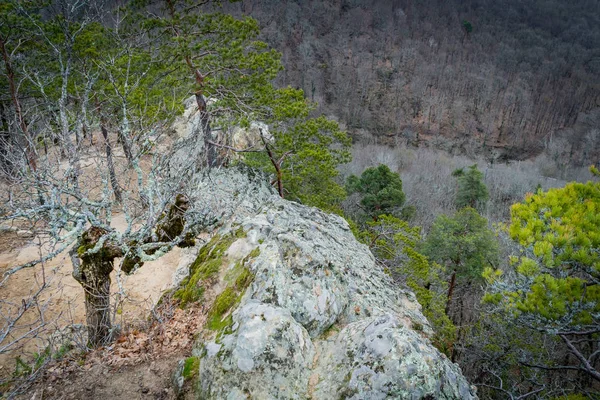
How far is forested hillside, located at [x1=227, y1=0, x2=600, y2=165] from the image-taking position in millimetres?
58250

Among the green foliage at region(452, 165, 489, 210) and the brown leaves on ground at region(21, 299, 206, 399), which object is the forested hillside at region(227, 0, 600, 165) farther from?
the brown leaves on ground at region(21, 299, 206, 399)

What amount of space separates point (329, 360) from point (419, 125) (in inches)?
2482

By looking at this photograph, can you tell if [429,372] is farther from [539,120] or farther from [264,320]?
[539,120]

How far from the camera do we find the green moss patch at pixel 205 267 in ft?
15.9

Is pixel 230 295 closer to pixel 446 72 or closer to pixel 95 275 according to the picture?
pixel 95 275

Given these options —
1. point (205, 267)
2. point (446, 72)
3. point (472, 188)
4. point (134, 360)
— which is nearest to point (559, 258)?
point (205, 267)

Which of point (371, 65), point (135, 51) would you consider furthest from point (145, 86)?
point (371, 65)

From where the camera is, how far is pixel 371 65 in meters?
71.6

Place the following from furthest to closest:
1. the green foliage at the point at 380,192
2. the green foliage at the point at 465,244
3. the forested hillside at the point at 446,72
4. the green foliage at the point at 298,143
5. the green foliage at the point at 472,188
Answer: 1. the forested hillside at the point at 446,72
2. the green foliage at the point at 472,188
3. the green foliage at the point at 380,192
4. the green foliage at the point at 465,244
5. the green foliage at the point at 298,143

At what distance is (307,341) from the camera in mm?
3582

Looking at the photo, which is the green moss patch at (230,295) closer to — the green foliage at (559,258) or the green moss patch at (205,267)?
the green moss patch at (205,267)

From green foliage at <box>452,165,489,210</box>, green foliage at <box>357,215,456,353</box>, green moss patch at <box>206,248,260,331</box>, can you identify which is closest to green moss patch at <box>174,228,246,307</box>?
green moss patch at <box>206,248,260,331</box>

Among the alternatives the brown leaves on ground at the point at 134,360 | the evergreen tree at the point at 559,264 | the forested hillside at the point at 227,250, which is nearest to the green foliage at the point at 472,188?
the forested hillside at the point at 227,250

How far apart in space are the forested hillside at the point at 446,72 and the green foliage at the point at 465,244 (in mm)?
42413
